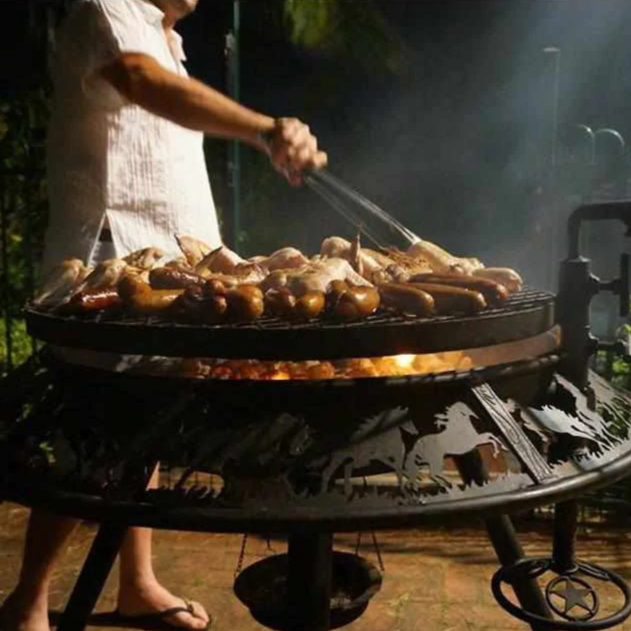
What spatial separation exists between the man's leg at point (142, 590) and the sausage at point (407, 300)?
67.7 inches

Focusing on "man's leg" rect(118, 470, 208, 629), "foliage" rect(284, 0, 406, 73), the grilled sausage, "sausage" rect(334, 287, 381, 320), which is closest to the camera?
"sausage" rect(334, 287, 381, 320)

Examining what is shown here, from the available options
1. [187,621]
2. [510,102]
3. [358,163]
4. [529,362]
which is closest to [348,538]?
[187,621]

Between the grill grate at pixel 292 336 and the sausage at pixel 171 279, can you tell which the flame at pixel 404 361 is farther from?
the sausage at pixel 171 279

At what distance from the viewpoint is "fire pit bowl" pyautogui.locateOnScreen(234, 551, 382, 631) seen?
1.96 metres

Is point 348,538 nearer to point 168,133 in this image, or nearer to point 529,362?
point 168,133

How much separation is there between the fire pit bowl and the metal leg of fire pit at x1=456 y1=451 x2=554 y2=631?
1.15ft

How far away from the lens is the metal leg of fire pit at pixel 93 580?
197 centimetres

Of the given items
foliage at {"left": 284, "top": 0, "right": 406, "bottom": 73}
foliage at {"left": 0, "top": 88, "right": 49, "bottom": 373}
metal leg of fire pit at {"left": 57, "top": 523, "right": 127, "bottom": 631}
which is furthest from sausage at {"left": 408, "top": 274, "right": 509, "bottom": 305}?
foliage at {"left": 284, "top": 0, "right": 406, "bottom": 73}

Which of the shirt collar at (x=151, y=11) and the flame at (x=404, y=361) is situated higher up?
the shirt collar at (x=151, y=11)

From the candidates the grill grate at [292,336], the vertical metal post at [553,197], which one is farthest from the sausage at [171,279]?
the vertical metal post at [553,197]

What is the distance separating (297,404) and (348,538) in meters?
2.78

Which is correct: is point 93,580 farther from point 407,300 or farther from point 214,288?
point 407,300

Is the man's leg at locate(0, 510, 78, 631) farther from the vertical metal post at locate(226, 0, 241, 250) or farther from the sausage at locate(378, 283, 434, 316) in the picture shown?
the vertical metal post at locate(226, 0, 241, 250)

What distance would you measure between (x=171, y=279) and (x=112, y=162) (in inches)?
38.8
